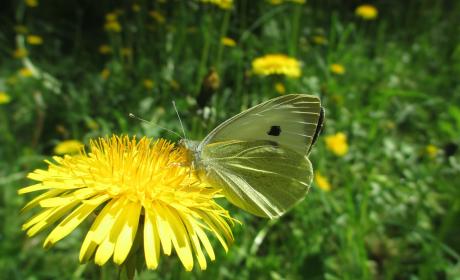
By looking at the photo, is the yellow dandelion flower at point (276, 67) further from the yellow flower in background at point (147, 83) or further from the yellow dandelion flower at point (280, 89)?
the yellow flower in background at point (147, 83)

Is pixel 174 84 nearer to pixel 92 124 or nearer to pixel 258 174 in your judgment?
pixel 92 124

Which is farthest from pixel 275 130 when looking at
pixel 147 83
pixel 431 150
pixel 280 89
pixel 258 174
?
pixel 147 83

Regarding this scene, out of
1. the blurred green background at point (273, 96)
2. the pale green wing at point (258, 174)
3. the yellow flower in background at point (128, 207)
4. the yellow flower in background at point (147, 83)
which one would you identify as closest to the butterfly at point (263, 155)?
the pale green wing at point (258, 174)

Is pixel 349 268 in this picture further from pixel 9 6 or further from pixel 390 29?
pixel 9 6

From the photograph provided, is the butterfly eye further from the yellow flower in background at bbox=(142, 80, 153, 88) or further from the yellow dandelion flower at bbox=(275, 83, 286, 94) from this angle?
the yellow flower in background at bbox=(142, 80, 153, 88)

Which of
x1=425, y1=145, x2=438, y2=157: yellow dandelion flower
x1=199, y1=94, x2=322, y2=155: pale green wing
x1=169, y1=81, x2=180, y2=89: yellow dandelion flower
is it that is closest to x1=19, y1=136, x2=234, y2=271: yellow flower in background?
x1=199, y1=94, x2=322, y2=155: pale green wing
